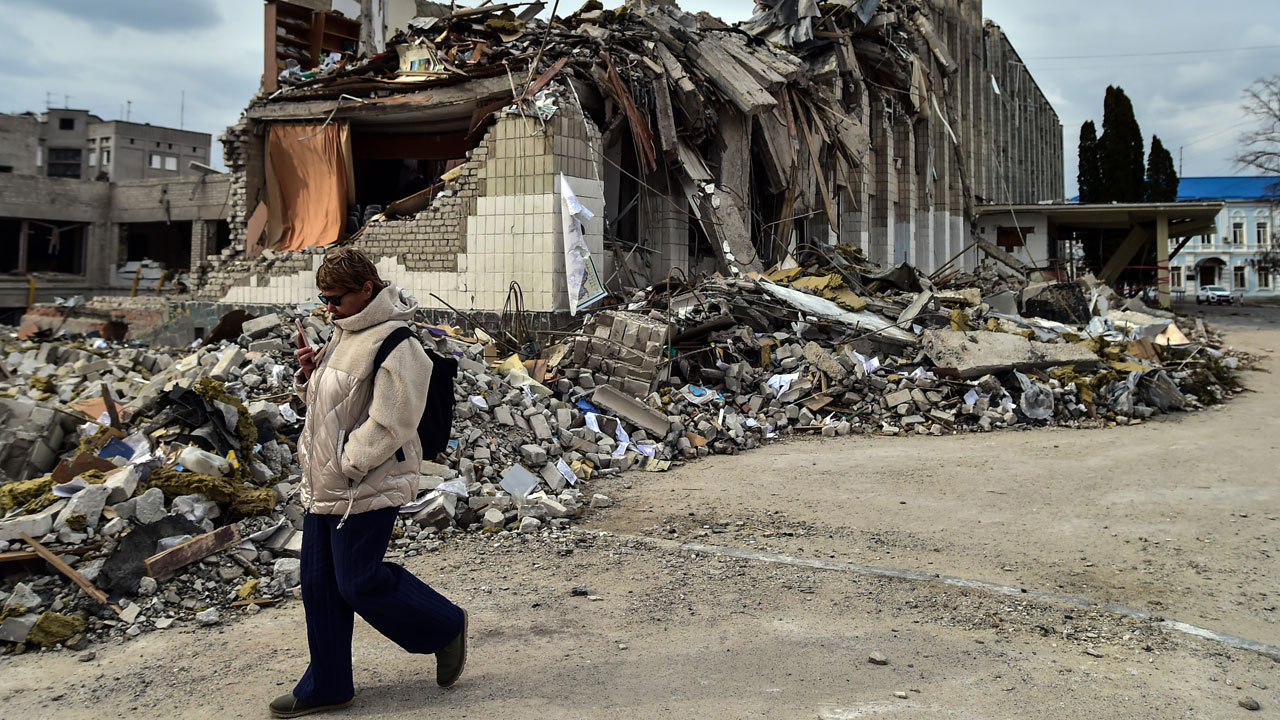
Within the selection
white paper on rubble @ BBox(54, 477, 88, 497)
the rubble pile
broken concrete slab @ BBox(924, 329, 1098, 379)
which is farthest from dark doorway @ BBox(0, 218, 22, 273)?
broken concrete slab @ BBox(924, 329, 1098, 379)

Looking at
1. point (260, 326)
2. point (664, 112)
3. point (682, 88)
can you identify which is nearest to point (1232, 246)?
point (682, 88)

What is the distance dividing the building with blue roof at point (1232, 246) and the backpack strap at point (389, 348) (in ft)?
219

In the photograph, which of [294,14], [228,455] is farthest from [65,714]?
[294,14]

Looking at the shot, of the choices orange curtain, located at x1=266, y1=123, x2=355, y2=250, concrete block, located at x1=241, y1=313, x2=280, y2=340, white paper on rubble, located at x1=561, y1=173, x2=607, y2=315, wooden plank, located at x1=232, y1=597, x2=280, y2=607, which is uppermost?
orange curtain, located at x1=266, y1=123, x2=355, y2=250

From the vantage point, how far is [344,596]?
9.68 feet

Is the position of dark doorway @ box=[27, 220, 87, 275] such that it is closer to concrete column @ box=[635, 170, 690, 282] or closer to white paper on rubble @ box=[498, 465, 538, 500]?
concrete column @ box=[635, 170, 690, 282]

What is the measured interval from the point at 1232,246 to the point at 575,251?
216 feet

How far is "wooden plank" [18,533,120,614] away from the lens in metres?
4.00

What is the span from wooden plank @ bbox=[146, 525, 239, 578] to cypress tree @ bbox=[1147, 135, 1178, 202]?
142 feet

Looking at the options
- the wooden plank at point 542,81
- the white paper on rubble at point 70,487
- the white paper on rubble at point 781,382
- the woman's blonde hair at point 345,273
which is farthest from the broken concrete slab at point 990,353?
the white paper on rubble at point 70,487

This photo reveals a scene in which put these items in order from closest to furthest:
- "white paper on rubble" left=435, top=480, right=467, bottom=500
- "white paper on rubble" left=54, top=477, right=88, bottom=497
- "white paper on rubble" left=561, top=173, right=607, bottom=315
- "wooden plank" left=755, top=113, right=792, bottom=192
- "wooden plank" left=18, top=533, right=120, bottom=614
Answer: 1. "wooden plank" left=18, top=533, right=120, bottom=614
2. "white paper on rubble" left=54, top=477, right=88, bottom=497
3. "white paper on rubble" left=435, top=480, right=467, bottom=500
4. "white paper on rubble" left=561, top=173, right=607, bottom=315
5. "wooden plank" left=755, top=113, right=792, bottom=192

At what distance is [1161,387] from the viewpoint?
9867mm

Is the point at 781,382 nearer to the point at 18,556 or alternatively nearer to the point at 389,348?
the point at 389,348

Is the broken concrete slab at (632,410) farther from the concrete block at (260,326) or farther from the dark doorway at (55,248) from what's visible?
the dark doorway at (55,248)
